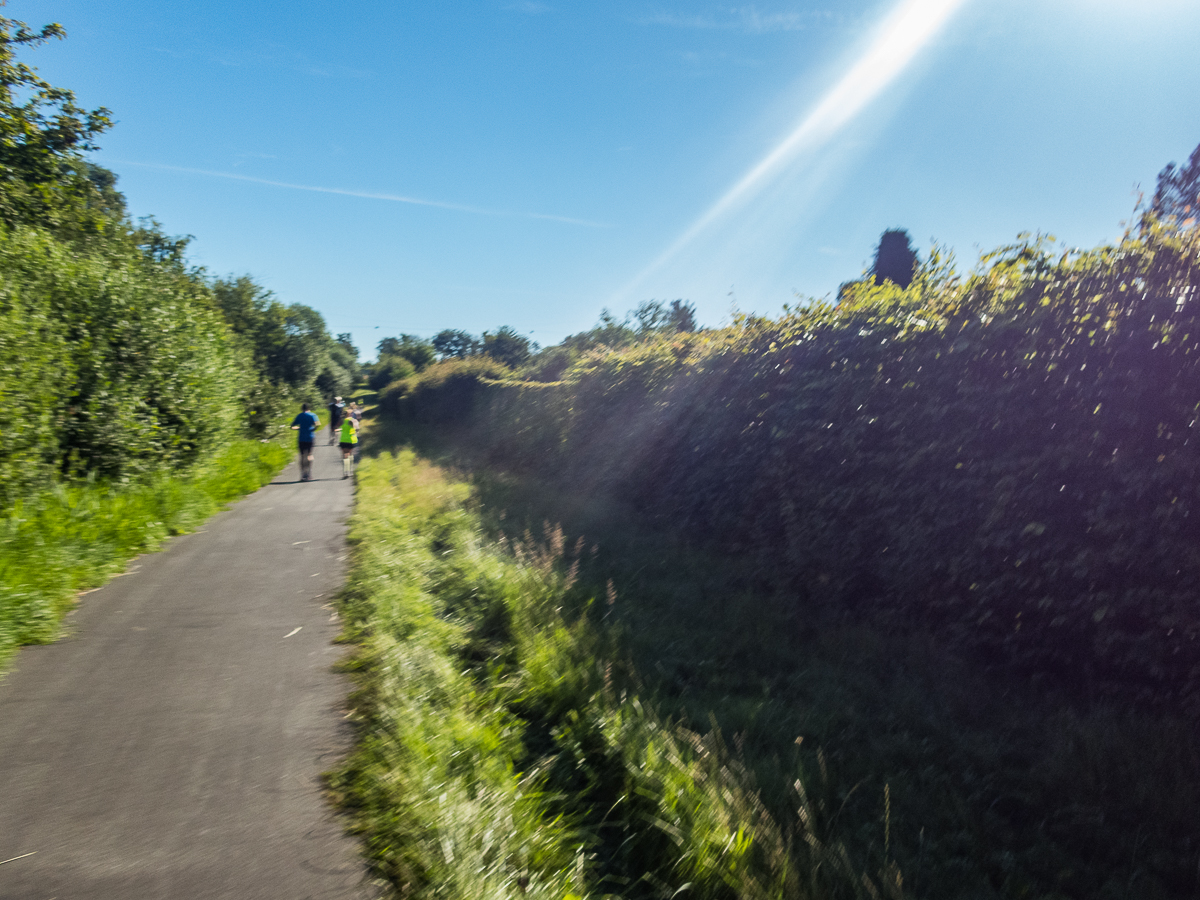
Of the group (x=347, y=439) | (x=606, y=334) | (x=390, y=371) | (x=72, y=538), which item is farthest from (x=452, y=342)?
(x=72, y=538)

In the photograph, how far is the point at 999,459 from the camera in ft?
18.1

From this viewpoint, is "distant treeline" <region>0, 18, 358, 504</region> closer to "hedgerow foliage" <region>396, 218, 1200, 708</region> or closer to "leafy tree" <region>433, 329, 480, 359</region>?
"hedgerow foliage" <region>396, 218, 1200, 708</region>

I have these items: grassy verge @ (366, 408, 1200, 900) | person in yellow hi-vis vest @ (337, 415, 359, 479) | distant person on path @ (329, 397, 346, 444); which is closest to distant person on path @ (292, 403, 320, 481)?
person in yellow hi-vis vest @ (337, 415, 359, 479)

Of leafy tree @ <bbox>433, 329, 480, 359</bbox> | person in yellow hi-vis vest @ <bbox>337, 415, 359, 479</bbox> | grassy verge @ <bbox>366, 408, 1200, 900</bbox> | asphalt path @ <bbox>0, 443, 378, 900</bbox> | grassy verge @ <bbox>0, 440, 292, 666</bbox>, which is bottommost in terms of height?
grassy verge @ <bbox>366, 408, 1200, 900</bbox>

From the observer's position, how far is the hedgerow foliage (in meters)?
4.58

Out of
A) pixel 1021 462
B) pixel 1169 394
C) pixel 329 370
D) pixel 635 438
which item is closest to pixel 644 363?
pixel 635 438

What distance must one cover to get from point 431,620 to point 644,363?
868 centimetres

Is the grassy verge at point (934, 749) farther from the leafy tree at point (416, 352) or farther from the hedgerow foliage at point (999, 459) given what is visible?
the leafy tree at point (416, 352)

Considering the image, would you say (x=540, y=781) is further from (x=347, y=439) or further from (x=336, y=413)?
(x=336, y=413)

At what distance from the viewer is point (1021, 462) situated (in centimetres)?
534

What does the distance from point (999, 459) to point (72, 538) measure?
8874 mm

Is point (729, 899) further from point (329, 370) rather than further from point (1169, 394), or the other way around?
point (329, 370)

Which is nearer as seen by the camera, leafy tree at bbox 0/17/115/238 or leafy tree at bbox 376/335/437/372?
leafy tree at bbox 0/17/115/238

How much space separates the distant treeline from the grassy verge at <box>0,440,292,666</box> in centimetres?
41
